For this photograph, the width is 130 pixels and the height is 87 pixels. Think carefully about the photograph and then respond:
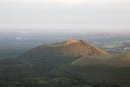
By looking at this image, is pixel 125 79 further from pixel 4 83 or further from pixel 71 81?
pixel 4 83

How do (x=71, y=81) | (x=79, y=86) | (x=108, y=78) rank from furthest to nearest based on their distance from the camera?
(x=108, y=78) → (x=71, y=81) → (x=79, y=86)

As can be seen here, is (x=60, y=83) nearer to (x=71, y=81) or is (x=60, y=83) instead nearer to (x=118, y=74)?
(x=71, y=81)

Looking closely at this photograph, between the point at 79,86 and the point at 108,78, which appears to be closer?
the point at 79,86

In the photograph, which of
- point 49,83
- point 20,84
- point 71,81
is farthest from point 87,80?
point 20,84

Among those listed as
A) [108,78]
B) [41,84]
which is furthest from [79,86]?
[108,78]

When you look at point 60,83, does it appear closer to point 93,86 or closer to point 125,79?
point 93,86

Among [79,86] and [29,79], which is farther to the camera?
[29,79]

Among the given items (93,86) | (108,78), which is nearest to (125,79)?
(108,78)

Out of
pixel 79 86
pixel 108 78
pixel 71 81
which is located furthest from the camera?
pixel 108 78
